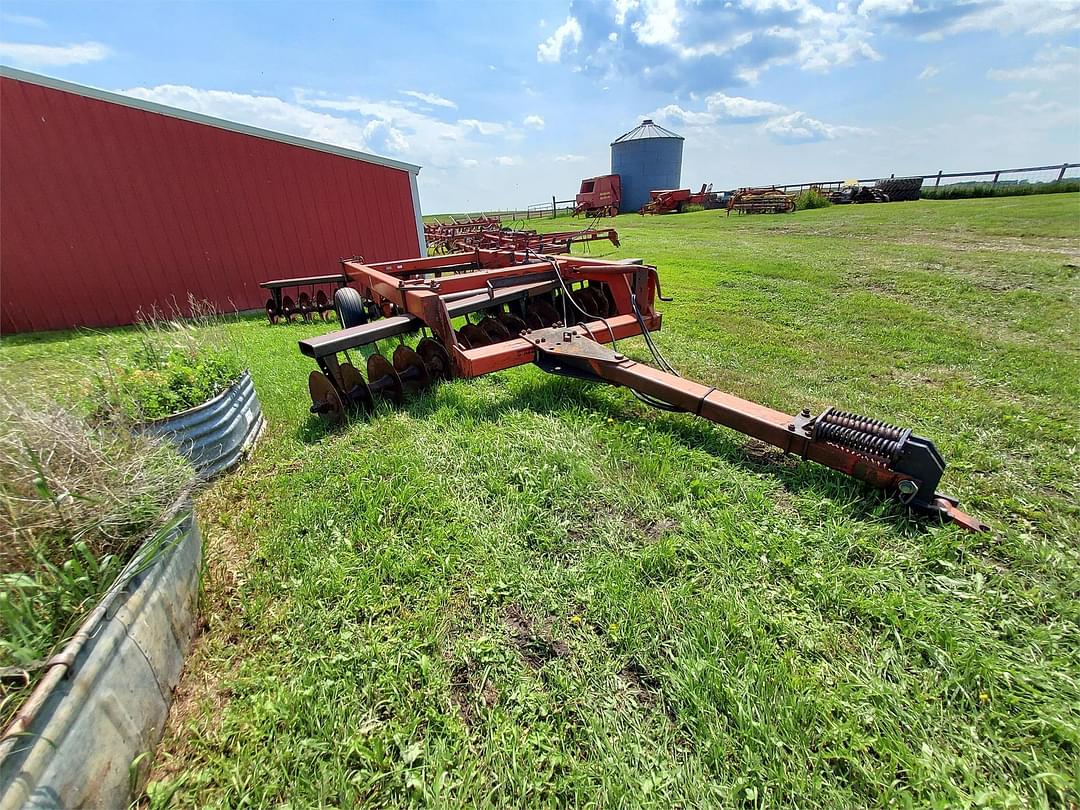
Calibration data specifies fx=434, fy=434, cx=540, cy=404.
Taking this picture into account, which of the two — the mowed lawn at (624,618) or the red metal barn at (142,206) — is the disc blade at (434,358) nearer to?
the mowed lawn at (624,618)

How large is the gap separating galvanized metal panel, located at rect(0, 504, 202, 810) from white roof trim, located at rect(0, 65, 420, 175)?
933cm

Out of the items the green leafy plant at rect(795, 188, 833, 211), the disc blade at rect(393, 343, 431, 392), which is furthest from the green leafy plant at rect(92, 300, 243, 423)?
the green leafy plant at rect(795, 188, 833, 211)

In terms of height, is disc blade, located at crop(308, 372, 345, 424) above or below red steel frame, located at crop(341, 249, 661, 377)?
below

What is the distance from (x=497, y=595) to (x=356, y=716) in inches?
25.4

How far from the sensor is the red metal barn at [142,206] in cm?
673

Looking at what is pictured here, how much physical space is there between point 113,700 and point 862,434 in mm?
3045

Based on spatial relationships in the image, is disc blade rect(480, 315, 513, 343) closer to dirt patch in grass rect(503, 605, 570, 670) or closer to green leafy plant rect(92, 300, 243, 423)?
green leafy plant rect(92, 300, 243, 423)

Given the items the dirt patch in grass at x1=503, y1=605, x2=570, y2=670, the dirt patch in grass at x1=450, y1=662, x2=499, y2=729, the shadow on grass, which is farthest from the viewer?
the shadow on grass

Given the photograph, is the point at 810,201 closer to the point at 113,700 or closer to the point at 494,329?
the point at 494,329

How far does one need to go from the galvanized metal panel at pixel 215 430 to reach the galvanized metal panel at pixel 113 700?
103 cm

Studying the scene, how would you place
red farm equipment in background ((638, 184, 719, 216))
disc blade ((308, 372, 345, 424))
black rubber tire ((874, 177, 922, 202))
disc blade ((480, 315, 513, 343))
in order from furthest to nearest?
1. red farm equipment in background ((638, 184, 719, 216))
2. black rubber tire ((874, 177, 922, 202))
3. disc blade ((480, 315, 513, 343))
4. disc blade ((308, 372, 345, 424))

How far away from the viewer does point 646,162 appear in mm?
35438

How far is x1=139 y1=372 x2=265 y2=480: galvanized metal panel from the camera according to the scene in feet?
8.09

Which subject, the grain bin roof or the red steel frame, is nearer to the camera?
the red steel frame
